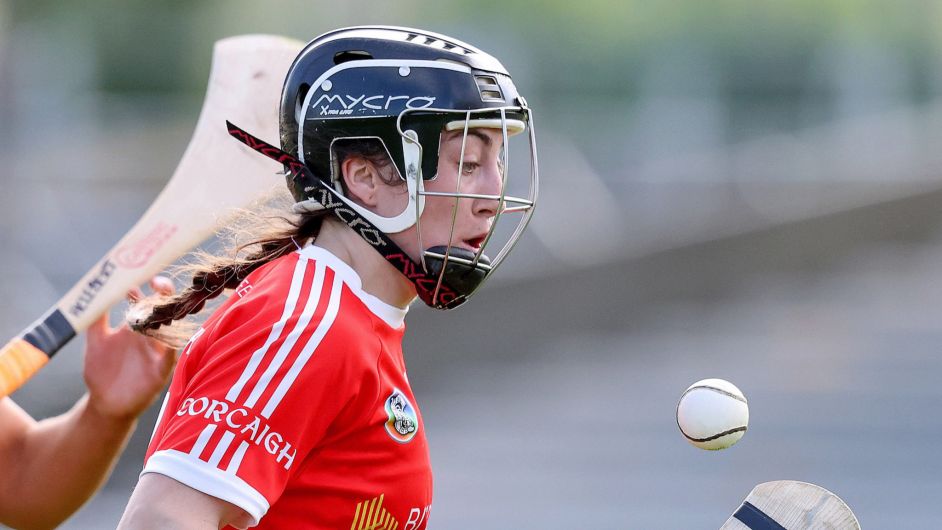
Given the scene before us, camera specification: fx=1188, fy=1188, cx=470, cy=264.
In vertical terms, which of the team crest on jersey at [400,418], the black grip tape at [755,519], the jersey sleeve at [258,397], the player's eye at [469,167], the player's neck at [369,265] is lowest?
the jersey sleeve at [258,397]

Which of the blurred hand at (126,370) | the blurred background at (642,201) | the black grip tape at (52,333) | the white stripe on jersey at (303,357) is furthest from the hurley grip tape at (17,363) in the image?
the blurred background at (642,201)

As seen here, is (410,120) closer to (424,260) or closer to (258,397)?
(424,260)

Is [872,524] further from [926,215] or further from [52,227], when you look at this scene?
[52,227]

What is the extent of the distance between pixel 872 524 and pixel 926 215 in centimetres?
271

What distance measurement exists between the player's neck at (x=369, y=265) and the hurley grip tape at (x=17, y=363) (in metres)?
1.20

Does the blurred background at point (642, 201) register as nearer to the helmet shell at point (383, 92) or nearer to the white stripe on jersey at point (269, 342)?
the helmet shell at point (383, 92)

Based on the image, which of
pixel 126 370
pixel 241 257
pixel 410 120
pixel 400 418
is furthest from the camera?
pixel 126 370

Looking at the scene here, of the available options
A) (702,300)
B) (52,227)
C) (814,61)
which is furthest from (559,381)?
(52,227)

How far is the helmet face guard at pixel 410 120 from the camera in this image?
219 centimetres

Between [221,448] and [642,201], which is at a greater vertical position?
[642,201]

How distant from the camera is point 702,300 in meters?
8.67

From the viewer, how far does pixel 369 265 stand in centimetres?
222

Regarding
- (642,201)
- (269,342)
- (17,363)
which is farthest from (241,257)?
(642,201)

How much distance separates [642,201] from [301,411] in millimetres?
6951
